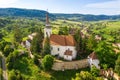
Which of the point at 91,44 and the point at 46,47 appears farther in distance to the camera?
the point at 91,44

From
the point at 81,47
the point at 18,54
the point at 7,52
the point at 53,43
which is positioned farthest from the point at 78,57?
the point at 7,52

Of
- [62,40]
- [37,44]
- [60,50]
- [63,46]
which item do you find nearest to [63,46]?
[63,46]

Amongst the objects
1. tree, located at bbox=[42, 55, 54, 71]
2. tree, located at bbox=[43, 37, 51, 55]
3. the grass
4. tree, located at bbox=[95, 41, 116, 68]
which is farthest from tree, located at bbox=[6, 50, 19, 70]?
tree, located at bbox=[95, 41, 116, 68]

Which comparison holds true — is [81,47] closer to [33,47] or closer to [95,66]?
[95,66]

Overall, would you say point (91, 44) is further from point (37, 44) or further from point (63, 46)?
point (37, 44)

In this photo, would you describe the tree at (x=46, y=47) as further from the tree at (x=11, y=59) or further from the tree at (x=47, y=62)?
the tree at (x=11, y=59)

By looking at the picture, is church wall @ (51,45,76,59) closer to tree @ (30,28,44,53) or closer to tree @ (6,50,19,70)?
tree @ (30,28,44,53)

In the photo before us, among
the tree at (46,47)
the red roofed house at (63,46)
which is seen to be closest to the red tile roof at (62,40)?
the red roofed house at (63,46)

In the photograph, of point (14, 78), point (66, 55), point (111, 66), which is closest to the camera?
point (14, 78)

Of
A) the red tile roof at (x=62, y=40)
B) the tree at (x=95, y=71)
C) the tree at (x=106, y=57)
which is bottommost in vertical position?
the tree at (x=95, y=71)

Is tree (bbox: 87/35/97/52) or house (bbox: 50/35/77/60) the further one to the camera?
tree (bbox: 87/35/97/52)

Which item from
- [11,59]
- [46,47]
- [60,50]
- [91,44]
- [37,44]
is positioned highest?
[91,44]
